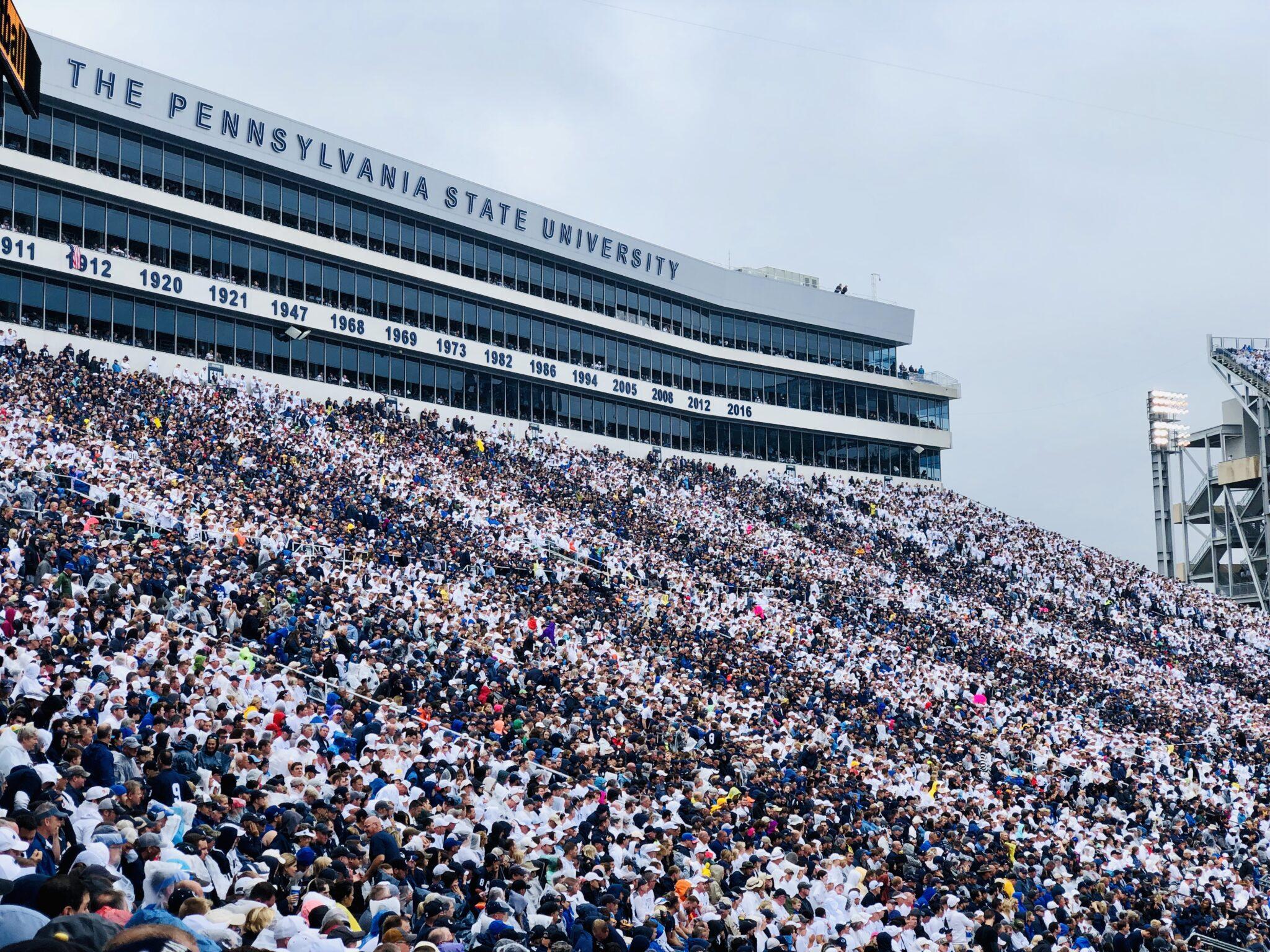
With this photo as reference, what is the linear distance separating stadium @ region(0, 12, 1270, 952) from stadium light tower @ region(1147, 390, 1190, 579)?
8.16m

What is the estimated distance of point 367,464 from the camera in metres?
39.4

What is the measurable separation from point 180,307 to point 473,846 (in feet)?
118

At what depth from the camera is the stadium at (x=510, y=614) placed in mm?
13531

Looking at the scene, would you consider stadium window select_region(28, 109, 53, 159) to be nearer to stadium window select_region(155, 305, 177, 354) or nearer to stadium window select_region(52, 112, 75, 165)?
stadium window select_region(52, 112, 75, 165)

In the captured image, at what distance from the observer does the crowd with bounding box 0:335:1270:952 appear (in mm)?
12109

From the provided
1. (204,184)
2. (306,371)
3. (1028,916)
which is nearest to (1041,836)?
(1028,916)

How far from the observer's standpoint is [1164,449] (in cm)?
8088

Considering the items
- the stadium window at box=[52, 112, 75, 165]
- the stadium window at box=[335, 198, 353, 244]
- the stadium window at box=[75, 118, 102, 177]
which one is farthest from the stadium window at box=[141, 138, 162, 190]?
the stadium window at box=[335, 198, 353, 244]

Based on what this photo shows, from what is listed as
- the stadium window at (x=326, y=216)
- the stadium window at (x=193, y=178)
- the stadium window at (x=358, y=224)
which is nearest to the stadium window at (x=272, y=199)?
the stadium window at (x=326, y=216)

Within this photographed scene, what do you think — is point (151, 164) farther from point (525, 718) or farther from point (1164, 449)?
point (1164, 449)

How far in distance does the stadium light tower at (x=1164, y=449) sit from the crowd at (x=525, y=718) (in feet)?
97.6

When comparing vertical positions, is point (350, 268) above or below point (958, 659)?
above

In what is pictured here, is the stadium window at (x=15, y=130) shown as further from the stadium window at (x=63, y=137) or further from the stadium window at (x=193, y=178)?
the stadium window at (x=193, y=178)

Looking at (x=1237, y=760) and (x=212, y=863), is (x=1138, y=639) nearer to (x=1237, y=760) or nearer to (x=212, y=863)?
(x=1237, y=760)
